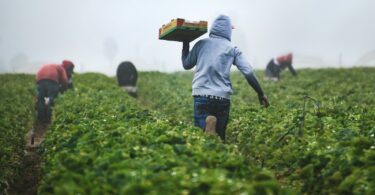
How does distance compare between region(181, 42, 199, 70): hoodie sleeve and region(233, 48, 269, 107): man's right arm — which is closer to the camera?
region(233, 48, 269, 107): man's right arm

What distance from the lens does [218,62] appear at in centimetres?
724

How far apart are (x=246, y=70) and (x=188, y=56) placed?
1086 millimetres

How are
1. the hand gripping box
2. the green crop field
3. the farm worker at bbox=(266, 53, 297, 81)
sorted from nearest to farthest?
the green crop field
the hand gripping box
the farm worker at bbox=(266, 53, 297, 81)

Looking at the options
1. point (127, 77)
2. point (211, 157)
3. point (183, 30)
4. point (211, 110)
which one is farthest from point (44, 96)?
point (211, 157)

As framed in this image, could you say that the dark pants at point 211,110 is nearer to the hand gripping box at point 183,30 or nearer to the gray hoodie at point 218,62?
the gray hoodie at point 218,62

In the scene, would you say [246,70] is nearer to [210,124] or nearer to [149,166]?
[210,124]

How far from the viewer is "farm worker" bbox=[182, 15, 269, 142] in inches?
284

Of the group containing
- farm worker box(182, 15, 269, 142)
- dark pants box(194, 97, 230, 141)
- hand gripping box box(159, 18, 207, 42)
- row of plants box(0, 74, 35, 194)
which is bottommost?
row of plants box(0, 74, 35, 194)

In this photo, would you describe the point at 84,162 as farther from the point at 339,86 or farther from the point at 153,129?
the point at 339,86

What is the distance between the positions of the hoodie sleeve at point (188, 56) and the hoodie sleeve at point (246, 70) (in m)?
0.71

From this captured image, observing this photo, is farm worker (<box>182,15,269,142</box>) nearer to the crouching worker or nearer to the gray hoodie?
the gray hoodie

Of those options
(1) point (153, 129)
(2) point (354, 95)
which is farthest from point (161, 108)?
(1) point (153, 129)

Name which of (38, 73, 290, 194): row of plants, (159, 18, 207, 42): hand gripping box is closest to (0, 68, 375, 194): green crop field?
(38, 73, 290, 194): row of plants

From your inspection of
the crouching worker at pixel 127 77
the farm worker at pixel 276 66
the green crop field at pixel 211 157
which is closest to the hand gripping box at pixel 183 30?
the green crop field at pixel 211 157
